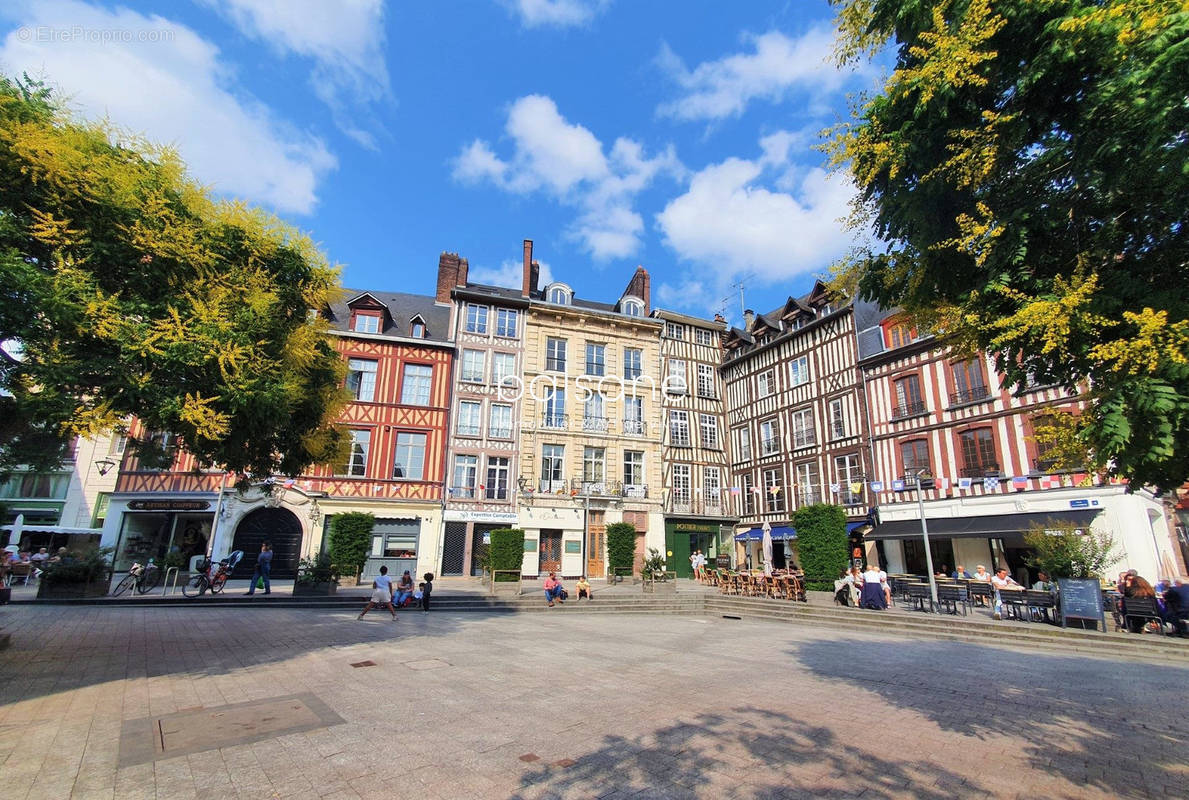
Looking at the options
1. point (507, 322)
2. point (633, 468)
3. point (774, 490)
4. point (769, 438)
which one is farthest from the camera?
point (769, 438)

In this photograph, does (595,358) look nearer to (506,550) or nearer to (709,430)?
(709,430)

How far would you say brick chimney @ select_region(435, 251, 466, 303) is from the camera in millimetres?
26422

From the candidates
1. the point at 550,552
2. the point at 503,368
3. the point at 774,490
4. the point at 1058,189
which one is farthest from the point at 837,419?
the point at 1058,189

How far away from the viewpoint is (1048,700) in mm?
6047

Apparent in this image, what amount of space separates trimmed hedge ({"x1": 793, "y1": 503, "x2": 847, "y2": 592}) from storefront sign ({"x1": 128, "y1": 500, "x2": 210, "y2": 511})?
869 inches

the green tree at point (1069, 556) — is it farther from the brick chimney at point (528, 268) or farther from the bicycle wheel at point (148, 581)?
the bicycle wheel at point (148, 581)

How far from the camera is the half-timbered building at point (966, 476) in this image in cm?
1584

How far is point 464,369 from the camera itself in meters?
23.8

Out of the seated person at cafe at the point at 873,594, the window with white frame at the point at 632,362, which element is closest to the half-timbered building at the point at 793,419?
the window with white frame at the point at 632,362

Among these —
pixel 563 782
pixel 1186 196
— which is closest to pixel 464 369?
pixel 563 782

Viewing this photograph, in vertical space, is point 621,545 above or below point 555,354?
below

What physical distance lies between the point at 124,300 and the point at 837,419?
24.0 metres

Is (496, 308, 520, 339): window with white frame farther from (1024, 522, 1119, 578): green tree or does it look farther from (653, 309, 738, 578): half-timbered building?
(1024, 522, 1119, 578): green tree

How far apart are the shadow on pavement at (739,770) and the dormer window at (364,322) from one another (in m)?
22.0
